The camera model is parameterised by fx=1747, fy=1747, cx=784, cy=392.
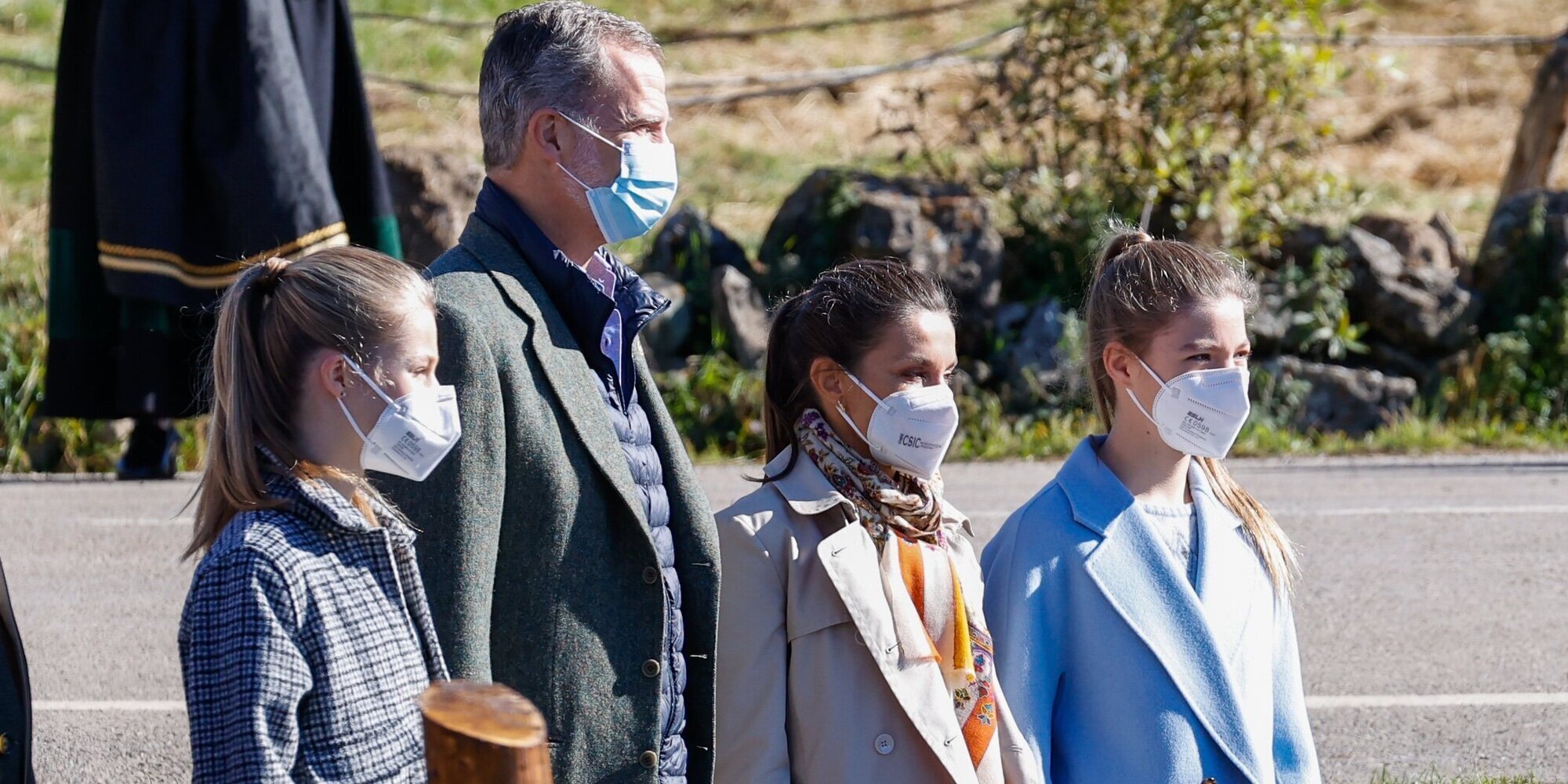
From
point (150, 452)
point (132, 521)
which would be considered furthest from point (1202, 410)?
point (150, 452)

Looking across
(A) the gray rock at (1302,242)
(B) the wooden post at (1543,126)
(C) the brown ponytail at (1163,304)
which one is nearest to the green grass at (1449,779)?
(C) the brown ponytail at (1163,304)

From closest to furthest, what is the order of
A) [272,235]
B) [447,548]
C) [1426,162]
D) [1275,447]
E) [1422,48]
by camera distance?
[447,548] → [272,235] → [1275,447] → [1426,162] → [1422,48]

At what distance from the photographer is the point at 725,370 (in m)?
9.06

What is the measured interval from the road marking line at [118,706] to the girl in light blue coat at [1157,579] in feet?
8.57

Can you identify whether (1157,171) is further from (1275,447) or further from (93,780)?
(93,780)

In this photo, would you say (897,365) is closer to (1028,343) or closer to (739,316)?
(739,316)

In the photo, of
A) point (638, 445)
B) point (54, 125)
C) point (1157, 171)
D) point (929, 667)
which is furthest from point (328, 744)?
point (1157, 171)

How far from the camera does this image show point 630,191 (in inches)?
110

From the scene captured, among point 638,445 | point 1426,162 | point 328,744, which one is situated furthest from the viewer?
point 1426,162

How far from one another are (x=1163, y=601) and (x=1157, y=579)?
1.7 inches

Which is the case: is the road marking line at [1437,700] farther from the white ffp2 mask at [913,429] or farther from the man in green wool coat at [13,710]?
the man in green wool coat at [13,710]

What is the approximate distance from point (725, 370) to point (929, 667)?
248 inches

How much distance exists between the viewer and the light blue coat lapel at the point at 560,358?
257cm

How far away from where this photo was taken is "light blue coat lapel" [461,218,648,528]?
2.57 m
